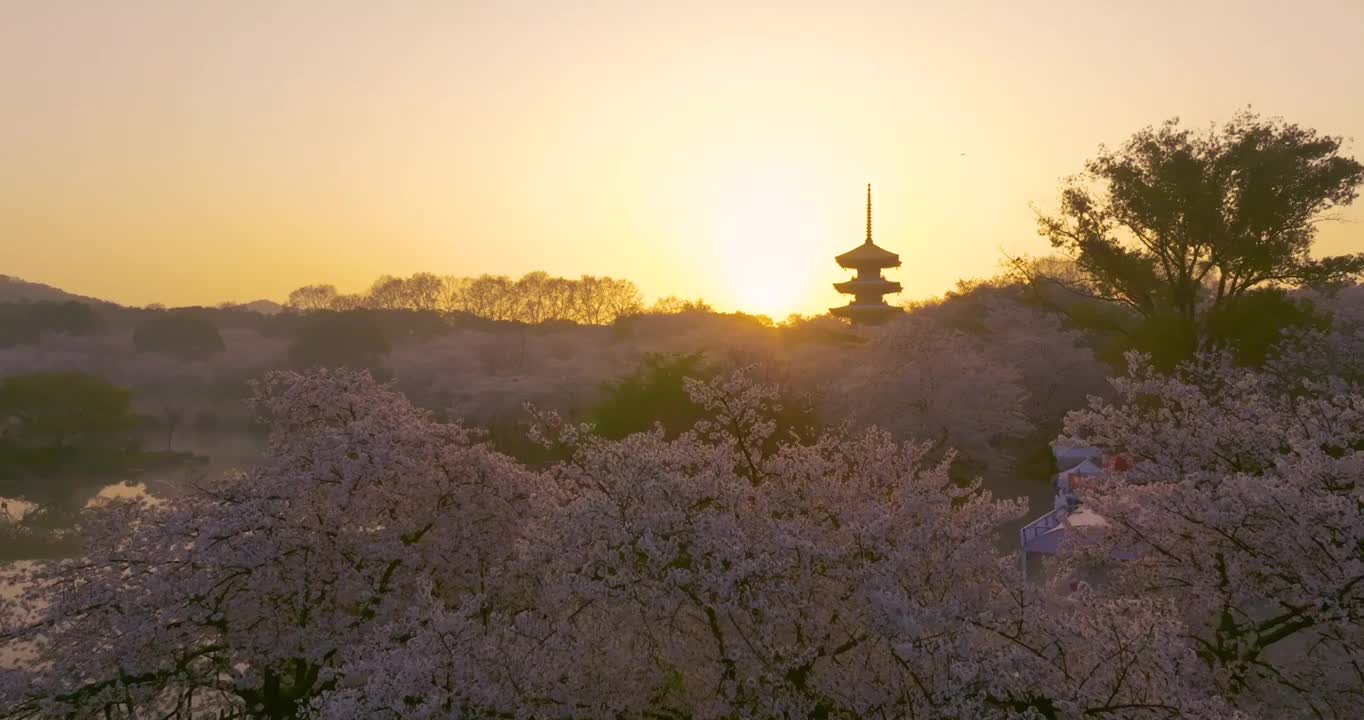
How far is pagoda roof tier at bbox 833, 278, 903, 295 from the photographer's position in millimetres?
53031

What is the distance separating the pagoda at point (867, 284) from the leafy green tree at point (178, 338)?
3951cm

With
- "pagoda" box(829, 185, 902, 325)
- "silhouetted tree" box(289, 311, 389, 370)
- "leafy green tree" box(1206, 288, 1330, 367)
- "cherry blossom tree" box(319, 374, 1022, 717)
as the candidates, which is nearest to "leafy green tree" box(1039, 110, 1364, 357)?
"leafy green tree" box(1206, 288, 1330, 367)

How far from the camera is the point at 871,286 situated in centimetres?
5303

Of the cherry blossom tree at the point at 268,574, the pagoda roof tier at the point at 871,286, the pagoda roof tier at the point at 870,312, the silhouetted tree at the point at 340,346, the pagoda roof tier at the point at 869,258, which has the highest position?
the pagoda roof tier at the point at 869,258

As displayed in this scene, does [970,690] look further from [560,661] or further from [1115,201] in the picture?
[1115,201]

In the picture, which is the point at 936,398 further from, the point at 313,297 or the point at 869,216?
the point at 313,297

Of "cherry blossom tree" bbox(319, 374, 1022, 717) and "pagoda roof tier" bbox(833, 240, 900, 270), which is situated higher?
"pagoda roof tier" bbox(833, 240, 900, 270)

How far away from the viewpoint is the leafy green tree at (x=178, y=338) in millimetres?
61750

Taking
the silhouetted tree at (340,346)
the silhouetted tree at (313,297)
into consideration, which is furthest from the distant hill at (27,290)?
the silhouetted tree at (340,346)

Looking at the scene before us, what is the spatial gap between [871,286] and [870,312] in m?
1.62

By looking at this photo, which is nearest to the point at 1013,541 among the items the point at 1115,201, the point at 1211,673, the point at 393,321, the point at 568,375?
the point at 1115,201

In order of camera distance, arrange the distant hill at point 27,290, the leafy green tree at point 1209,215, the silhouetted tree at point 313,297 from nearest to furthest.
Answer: the leafy green tree at point 1209,215 → the silhouetted tree at point 313,297 → the distant hill at point 27,290

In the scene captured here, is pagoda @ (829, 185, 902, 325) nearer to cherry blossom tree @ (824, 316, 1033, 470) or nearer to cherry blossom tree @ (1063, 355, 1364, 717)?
cherry blossom tree @ (824, 316, 1033, 470)

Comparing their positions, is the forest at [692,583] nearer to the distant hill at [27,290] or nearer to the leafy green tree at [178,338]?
the leafy green tree at [178,338]
